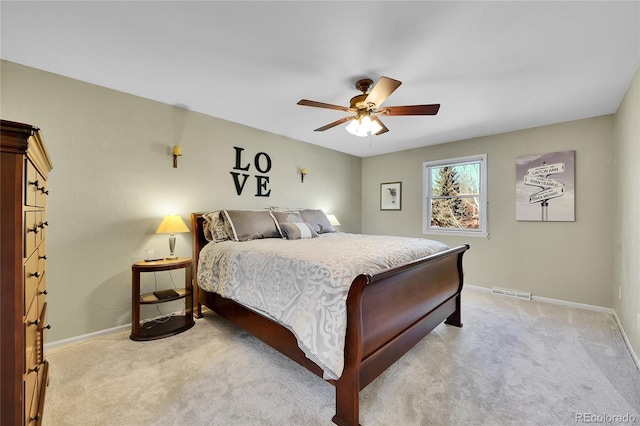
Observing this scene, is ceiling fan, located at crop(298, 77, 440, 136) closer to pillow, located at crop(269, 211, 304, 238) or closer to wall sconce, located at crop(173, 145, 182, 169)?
pillow, located at crop(269, 211, 304, 238)

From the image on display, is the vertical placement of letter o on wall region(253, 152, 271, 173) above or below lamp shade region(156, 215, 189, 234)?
above

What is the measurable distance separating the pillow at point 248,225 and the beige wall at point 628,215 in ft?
10.8

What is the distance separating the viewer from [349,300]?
1534 millimetres

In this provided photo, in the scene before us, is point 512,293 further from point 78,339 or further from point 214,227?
point 78,339

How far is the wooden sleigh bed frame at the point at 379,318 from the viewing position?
1523mm

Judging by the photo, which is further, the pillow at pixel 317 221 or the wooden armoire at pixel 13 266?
the pillow at pixel 317 221

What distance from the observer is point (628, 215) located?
250 centimetres

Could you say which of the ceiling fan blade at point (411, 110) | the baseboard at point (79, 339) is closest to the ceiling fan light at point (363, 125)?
the ceiling fan blade at point (411, 110)

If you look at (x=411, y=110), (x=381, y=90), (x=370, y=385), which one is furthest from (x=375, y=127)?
(x=370, y=385)

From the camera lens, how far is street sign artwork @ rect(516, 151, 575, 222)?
346cm

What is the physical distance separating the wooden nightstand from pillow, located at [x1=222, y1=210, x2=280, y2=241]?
1.81ft

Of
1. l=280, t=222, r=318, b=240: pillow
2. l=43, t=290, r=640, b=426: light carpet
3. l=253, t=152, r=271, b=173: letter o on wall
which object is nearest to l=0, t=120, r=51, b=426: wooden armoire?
l=43, t=290, r=640, b=426: light carpet

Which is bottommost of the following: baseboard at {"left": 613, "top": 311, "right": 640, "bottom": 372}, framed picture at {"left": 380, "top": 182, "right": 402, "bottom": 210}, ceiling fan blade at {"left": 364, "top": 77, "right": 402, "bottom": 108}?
baseboard at {"left": 613, "top": 311, "right": 640, "bottom": 372}

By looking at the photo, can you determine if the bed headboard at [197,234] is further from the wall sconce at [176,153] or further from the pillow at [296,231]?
the pillow at [296,231]
